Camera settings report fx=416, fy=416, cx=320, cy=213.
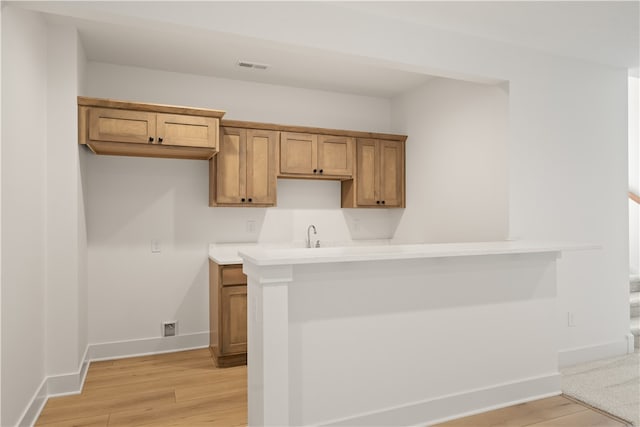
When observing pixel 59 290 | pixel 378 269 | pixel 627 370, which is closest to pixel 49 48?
pixel 59 290

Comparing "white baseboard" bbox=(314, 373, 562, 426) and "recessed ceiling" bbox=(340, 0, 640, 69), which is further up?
"recessed ceiling" bbox=(340, 0, 640, 69)

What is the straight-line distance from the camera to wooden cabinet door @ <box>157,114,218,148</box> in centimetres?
337

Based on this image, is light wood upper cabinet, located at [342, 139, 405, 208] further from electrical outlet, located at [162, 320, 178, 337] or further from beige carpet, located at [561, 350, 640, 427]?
beige carpet, located at [561, 350, 640, 427]

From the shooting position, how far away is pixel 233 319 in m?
3.48

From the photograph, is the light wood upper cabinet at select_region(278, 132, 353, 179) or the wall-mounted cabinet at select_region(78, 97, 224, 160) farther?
the light wood upper cabinet at select_region(278, 132, 353, 179)

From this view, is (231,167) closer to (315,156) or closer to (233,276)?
(315,156)

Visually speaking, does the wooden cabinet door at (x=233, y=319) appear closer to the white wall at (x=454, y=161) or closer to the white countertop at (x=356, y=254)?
the white countertop at (x=356, y=254)

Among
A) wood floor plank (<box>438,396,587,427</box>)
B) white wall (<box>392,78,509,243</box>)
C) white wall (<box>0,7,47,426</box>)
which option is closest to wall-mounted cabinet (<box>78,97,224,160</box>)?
white wall (<box>0,7,47,426</box>)

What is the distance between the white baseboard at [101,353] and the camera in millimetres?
2662

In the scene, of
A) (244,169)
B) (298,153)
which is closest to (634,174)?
(298,153)

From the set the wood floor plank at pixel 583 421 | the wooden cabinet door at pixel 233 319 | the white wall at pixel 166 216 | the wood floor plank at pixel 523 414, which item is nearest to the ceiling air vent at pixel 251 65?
the white wall at pixel 166 216

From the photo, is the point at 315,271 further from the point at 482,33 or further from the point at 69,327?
the point at 482,33

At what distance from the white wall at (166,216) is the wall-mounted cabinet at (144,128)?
1.30ft

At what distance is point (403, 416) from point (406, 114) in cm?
318
